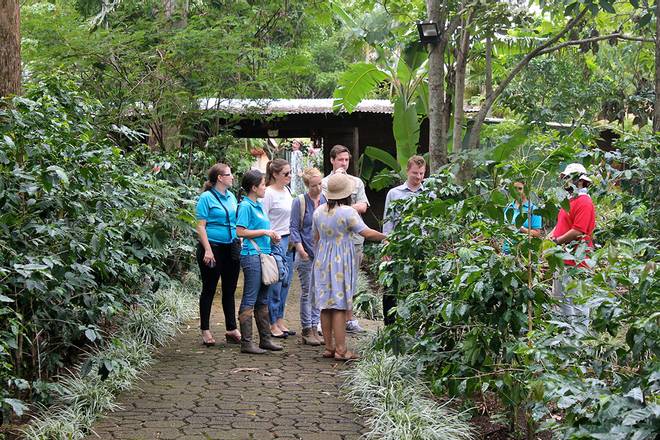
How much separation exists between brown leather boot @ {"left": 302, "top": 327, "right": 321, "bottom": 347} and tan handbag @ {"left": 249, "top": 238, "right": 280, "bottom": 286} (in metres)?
0.78

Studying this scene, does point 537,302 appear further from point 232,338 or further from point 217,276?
point 232,338

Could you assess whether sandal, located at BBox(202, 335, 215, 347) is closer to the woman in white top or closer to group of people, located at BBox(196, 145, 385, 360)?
group of people, located at BBox(196, 145, 385, 360)

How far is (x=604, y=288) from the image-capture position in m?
3.56

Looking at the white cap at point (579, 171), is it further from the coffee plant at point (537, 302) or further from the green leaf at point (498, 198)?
the green leaf at point (498, 198)

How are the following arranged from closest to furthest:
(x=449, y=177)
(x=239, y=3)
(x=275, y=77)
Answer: (x=449, y=177), (x=275, y=77), (x=239, y=3)

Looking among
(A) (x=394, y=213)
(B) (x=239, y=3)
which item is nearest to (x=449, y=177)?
(A) (x=394, y=213)

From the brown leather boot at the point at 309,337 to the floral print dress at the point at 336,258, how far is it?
3.26ft

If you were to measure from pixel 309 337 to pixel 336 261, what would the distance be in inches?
51.5

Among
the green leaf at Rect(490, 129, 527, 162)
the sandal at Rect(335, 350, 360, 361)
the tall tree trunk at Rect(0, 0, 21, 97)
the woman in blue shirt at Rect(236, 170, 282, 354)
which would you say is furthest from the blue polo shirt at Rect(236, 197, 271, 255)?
the green leaf at Rect(490, 129, 527, 162)

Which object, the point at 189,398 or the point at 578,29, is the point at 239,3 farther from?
the point at 189,398

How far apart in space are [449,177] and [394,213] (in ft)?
4.27

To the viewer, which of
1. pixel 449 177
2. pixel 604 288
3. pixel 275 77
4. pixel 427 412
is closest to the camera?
pixel 604 288

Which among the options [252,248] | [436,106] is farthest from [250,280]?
[436,106]

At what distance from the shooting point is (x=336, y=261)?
24.7 ft
